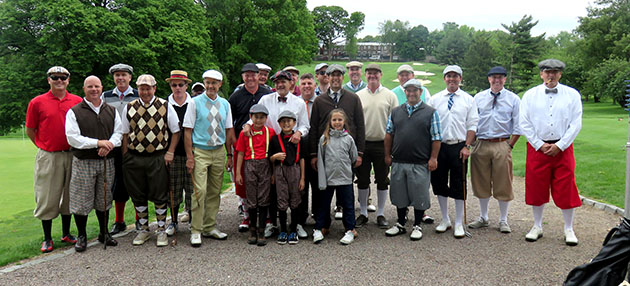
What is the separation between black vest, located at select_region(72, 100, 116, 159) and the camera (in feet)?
17.5

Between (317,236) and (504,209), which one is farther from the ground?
(504,209)

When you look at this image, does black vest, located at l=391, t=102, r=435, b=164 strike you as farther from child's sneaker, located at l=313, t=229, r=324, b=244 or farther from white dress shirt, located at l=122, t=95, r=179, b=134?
white dress shirt, located at l=122, t=95, r=179, b=134

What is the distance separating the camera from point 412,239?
19.1ft

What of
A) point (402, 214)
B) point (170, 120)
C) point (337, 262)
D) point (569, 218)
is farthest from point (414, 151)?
point (170, 120)

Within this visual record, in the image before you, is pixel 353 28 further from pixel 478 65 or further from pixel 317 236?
pixel 317 236

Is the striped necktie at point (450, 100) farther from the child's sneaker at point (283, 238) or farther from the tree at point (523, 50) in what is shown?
the tree at point (523, 50)

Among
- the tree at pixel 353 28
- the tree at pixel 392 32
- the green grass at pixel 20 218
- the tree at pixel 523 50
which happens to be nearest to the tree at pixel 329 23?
the tree at pixel 353 28

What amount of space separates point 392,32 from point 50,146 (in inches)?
4199

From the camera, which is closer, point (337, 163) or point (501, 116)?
point (337, 163)

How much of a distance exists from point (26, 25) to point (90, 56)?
3.83m

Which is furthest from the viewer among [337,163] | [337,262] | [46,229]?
[337,163]

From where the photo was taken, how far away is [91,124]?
539cm

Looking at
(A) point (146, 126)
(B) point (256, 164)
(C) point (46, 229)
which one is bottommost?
(C) point (46, 229)

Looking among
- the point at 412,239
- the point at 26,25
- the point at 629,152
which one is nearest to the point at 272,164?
the point at 412,239
